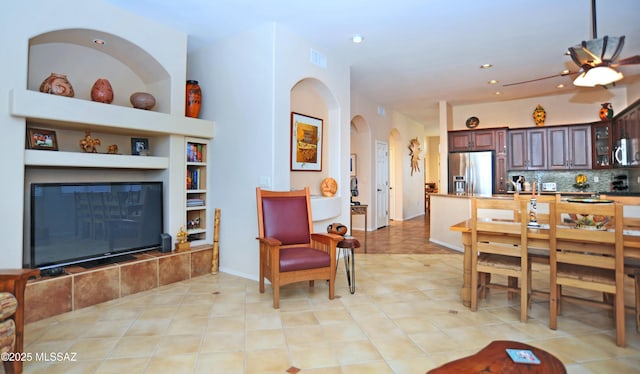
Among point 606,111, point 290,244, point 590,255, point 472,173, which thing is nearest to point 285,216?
point 290,244

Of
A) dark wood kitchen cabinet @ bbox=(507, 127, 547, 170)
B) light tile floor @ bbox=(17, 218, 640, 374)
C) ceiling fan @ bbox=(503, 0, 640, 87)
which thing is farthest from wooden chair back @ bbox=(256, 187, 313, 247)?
dark wood kitchen cabinet @ bbox=(507, 127, 547, 170)

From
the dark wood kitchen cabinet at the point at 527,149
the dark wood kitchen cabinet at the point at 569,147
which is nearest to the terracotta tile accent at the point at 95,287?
the dark wood kitchen cabinet at the point at 527,149

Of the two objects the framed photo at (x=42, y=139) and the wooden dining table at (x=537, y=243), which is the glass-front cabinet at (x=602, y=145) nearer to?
the wooden dining table at (x=537, y=243)

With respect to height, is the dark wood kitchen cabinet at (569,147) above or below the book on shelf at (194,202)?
above

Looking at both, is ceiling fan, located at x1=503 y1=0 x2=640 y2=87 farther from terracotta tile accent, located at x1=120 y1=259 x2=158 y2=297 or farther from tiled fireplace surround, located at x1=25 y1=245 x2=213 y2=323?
terracotta tile accent, located at x1=120 y1=259 x2=158 y2=297

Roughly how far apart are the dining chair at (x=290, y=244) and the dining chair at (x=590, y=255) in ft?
5.75

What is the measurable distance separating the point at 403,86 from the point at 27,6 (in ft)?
17.2

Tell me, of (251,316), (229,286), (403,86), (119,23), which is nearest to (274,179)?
(229,286)

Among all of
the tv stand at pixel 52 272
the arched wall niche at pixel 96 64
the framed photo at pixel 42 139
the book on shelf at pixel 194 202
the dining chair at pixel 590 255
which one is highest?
the arched wall niche at pixel 96 64

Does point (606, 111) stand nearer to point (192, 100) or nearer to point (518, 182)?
point (518, 182)

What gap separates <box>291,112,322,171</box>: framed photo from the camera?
430 cm

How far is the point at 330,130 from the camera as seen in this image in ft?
A: 16.2

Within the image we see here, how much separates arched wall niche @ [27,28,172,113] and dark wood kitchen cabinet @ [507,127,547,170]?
663 centimetres

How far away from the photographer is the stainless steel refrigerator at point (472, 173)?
23.4 feet
